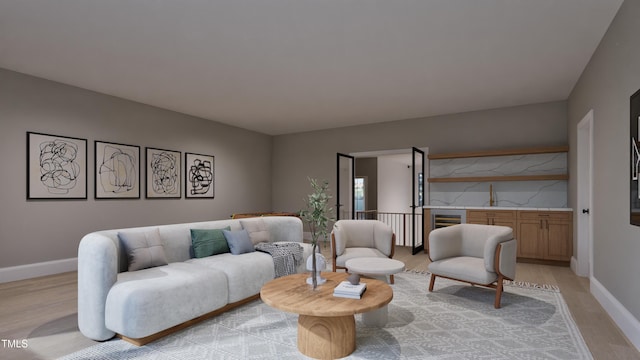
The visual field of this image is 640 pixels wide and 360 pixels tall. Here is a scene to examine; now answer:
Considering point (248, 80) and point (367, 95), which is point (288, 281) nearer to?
point (248, 80)

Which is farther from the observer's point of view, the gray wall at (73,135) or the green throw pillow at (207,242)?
the gray wall at (73,135)

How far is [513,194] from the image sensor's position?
20.0 feet

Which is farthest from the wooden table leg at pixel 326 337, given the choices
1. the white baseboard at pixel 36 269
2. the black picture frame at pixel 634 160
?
the white baseboard at pixel 36 269

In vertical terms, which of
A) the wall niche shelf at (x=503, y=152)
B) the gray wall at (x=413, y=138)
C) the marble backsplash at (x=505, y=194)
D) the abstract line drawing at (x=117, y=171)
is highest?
the gray wall at (x=413, y=138)

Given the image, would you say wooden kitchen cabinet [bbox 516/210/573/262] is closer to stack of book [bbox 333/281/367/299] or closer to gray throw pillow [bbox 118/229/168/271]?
stack of book [bbox 333/281/367/299]

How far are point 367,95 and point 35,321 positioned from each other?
4833 mm

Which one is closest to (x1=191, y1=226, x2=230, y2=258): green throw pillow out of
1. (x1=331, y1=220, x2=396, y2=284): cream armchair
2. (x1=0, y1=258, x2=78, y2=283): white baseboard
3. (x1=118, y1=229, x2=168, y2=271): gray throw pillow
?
(x1=118, y1=229, x2=168, y2=271): gray throw pillow

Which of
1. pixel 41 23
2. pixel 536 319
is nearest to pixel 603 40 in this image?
pixel 536 319

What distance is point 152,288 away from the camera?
8.77 feet

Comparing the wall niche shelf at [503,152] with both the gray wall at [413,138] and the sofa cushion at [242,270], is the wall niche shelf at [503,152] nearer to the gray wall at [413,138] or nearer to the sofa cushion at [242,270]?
the gray wall at [413,138]

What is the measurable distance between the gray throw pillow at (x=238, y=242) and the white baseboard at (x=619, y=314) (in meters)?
3.55

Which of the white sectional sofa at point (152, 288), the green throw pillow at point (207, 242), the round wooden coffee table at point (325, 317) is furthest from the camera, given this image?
the green throw pillow at point (207, 242)

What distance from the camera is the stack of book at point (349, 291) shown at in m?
2.54

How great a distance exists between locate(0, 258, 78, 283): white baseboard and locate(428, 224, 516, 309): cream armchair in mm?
5025
